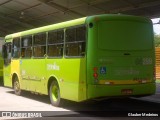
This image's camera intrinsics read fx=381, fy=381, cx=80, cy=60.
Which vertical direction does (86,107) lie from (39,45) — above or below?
below

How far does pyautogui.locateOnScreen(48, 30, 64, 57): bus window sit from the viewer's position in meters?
13.3

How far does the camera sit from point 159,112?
11570 millimetres

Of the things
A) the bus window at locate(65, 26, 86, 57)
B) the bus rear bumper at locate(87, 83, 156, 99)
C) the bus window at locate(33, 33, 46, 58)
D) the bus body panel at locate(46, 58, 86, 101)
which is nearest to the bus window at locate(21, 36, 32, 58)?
the bus window at locate(33, 33, 46, 58)

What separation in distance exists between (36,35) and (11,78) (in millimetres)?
3427

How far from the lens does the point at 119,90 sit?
11320mm

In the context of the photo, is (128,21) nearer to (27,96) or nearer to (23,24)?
(27,96)

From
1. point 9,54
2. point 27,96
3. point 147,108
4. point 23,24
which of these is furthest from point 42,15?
point 147,108

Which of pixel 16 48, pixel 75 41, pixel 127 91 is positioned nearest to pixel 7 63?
pixel 16 48

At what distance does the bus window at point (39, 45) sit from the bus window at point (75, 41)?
80.8 inches

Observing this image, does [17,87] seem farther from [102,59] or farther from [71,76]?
[102,59]

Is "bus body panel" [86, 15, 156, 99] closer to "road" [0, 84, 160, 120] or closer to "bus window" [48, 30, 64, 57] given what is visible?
"road" [0, 84, 160, 120]

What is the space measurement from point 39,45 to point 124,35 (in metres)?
4.51

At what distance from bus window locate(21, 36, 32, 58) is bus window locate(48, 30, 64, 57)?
2.06m

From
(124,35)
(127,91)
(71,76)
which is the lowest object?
(127,91)
